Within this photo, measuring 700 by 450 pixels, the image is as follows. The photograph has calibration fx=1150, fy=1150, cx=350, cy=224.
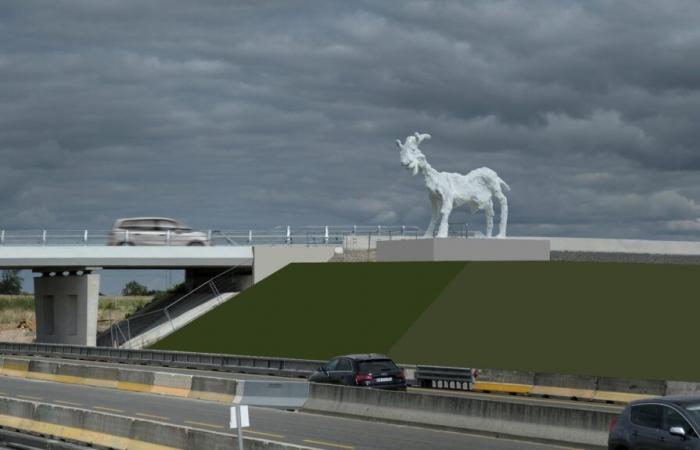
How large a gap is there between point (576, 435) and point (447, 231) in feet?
127

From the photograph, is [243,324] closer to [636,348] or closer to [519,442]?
[636,348]

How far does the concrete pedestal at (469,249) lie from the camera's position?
2370 inches

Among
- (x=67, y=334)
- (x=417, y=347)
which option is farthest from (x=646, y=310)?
→ (x=67, y=334)

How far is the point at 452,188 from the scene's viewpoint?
64.1 meters

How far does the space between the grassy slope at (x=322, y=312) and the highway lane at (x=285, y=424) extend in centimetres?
1451

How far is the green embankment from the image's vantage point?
44.8 m

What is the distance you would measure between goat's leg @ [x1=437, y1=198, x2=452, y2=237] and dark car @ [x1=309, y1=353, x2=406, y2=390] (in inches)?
1099

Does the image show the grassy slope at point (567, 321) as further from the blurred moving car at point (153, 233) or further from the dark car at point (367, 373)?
the blurred moving car at point (153, 233)

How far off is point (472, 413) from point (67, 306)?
46.0m

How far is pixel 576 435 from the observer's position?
2422cm

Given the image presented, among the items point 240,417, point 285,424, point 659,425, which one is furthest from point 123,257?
point 659,425

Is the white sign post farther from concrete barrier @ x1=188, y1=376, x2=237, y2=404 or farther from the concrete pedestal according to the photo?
the concrete pedestal

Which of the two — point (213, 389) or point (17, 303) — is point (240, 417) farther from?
point (17, 303)

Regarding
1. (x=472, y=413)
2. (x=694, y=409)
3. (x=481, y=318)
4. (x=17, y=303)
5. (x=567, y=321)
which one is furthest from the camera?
(x=17, y=303)
